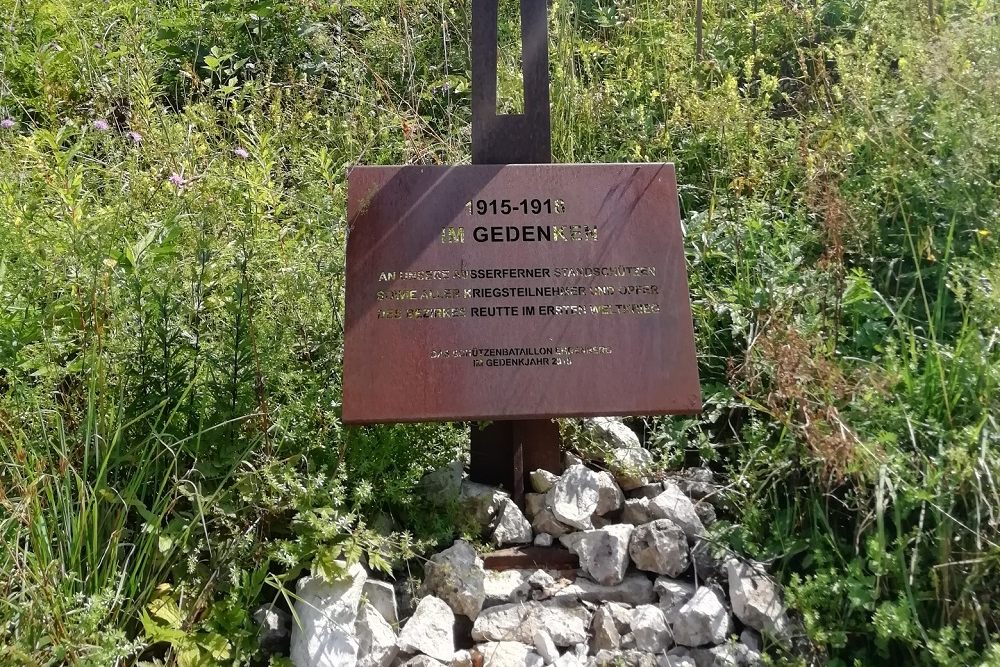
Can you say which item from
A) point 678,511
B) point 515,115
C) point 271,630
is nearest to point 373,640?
point 271,630

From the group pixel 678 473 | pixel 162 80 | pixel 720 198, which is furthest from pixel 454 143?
pixel 678 473

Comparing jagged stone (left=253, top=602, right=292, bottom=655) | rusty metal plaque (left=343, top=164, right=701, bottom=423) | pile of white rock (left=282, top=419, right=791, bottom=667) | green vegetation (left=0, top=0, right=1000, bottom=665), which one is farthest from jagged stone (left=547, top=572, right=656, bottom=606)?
jagged stone (left=253, top=602, right=292, bottom=655)

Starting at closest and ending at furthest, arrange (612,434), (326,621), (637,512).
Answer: (326,621)
(637,512)
(612,434)

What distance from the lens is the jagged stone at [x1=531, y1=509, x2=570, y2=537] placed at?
2.65 metres

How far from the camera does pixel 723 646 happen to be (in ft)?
7.48

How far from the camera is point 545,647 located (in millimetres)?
2260

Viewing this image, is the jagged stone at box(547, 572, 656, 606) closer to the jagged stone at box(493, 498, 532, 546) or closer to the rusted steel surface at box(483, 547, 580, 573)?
the rusted steel surface at box(483, 547, 580, 573)

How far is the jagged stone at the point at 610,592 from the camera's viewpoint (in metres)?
2.48

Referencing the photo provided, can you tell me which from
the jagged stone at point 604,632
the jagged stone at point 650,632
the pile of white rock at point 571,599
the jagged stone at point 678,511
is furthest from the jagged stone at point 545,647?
the jagged stone at point 678,511

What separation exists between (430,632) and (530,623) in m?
0.29

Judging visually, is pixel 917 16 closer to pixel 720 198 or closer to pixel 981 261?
pixel 720 198

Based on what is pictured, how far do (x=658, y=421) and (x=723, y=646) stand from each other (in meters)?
0.97

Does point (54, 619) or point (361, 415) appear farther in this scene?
point (361, 415)

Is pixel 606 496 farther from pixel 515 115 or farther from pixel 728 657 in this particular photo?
pixel 515 115
